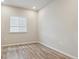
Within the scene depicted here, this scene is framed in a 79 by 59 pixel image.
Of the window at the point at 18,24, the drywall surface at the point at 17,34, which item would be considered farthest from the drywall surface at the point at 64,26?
the window at the point at 18,24

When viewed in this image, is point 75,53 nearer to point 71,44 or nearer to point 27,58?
point 71,44

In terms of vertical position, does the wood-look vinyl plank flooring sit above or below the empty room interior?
below

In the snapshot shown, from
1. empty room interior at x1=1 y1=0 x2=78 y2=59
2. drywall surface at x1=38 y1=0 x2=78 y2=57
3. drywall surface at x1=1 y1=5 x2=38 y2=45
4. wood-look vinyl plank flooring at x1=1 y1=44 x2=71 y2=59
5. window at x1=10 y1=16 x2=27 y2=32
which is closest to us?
drywall surface at x1=38 y1=0 x2=78 y2=57

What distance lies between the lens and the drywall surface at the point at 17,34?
512 cm

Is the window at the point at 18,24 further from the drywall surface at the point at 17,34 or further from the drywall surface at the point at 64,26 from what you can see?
the drywall surface at the point at 64,26

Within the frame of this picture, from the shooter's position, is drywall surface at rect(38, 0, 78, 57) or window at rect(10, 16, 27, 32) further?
window at rect(10, 16, 27, 32)

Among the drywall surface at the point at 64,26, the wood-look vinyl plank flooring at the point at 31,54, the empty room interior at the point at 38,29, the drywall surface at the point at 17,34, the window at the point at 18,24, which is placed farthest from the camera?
the window at the point at 18,24

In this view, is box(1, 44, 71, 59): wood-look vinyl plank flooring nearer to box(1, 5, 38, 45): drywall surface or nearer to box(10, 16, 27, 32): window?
box(1, 5, 38, 45): drywall surface

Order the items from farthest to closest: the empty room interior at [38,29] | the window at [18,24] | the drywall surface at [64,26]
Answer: the window at [18,24]
the empty room interior at [38,29]
the drywall surface at [64,26]

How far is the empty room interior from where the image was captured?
303 cm

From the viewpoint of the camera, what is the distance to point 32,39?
609 centimetres

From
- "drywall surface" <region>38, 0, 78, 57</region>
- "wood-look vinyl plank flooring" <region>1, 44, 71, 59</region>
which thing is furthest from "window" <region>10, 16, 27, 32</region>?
"drywall surface" <region>38, 0, 78, 57</region>

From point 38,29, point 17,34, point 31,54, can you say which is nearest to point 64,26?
point 31,54

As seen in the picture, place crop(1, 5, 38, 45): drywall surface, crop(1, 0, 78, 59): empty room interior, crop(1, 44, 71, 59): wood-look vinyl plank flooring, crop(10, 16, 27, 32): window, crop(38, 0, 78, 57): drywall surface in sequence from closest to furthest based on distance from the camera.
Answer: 1. crop(38, 0, 78, 57): drywall surface
2. crop(1, 0, 78, 59): empty room interior
3. crop(1, 44, 71, 59): wood-look vinyl plank flooring
4. crop(1, 5, 38, 45): drywall surface
5. crop(10, 16, 27, 32): window
